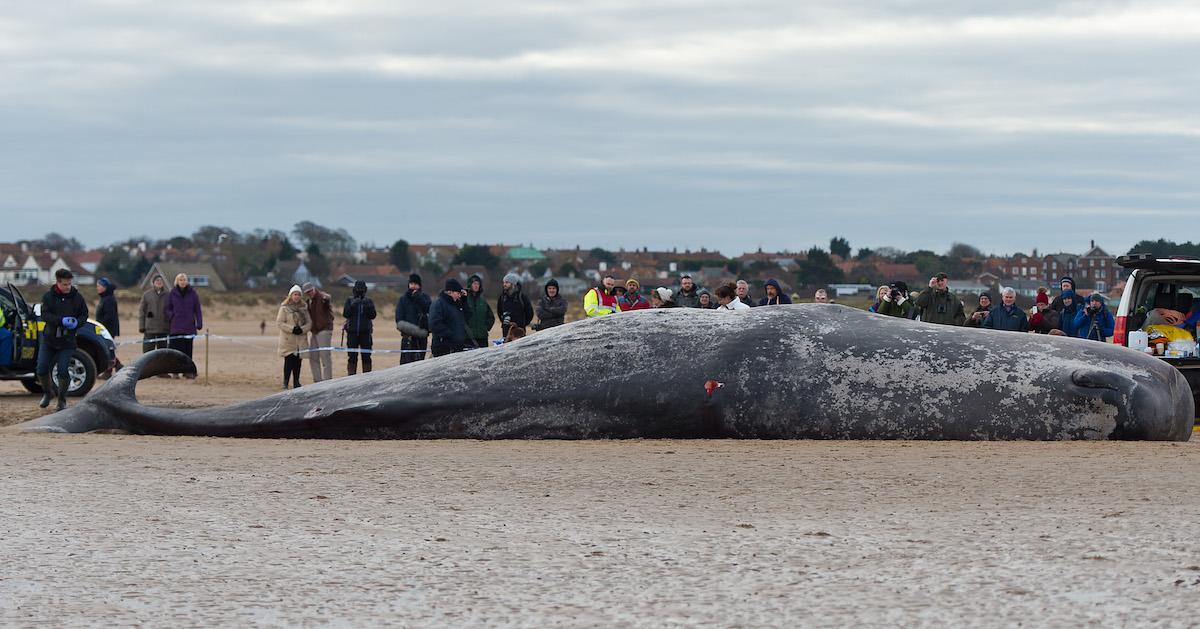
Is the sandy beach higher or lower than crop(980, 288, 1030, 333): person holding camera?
lower

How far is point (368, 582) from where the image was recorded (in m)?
6.02

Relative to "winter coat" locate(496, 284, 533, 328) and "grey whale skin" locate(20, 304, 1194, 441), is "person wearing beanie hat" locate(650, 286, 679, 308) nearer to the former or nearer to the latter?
"winter coat" locate(496, 284, 533, 328)

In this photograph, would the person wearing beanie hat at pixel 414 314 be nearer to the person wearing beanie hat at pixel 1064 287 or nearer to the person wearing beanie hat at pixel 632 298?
the person wearing beanie hat at pixel 632 298

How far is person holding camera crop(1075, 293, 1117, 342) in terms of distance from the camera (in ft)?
57.7

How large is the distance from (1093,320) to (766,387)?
8.16m

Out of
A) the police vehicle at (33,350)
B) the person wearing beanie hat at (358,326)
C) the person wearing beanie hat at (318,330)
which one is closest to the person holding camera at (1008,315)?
the person wearing beanie hat at (358,326)

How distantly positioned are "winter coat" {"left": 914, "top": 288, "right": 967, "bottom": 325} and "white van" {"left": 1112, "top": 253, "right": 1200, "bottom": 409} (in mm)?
3399

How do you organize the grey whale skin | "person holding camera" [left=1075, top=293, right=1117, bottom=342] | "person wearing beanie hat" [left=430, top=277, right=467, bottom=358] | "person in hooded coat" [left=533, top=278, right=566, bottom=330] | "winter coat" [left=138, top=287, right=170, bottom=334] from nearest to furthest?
the grey whale skin
"person holding camera" [left=1075, top=293, right=1117, bottom=342]
"person wearing beanie hat" [left=430, top=277, right=467, bottom=358]
"person in hooded coat" [left=533, top=278, right=566, bottom=330]
"winter coat" [left=138, top=287, right=170, bottom=334]

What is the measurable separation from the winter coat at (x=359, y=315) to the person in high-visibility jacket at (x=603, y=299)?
414 centimetres

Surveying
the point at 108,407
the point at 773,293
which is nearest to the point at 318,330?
the point at 773,293

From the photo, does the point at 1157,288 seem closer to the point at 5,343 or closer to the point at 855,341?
the point at 855,341

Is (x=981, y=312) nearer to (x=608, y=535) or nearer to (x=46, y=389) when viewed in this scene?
(x=46, y=389)

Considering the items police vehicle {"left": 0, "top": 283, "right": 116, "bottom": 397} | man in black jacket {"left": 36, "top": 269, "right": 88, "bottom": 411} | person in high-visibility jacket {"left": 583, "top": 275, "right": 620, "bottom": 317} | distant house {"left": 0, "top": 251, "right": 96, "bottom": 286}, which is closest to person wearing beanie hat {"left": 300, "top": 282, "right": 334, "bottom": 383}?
police vehicle {"left": 0, "top": 283, "right": 116, "bottom": 397}

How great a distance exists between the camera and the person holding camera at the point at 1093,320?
17.6 metres
